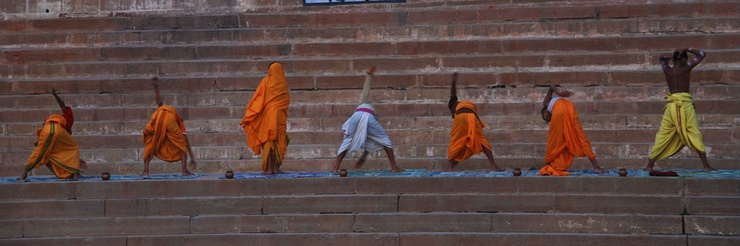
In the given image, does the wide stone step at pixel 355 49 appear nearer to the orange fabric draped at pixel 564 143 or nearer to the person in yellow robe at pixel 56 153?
the person in yellow robe at pixel 56 153

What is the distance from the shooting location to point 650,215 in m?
10.8

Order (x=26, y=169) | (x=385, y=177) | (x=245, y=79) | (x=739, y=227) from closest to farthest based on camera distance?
(x=739, y=227) → (x=385, y=177) → (x=26, y=169) → (x=245, y=79)

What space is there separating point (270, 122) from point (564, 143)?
3.06 m

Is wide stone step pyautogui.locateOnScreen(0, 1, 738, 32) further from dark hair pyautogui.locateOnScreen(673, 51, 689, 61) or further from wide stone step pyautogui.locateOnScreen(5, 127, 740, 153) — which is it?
dark hair pyautogui.locateOnScreen(673, 51, 689, 61)

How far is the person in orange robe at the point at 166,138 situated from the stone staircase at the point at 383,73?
902 millimetres

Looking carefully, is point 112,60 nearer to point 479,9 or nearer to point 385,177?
point 479,9

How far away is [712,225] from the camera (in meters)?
10.6

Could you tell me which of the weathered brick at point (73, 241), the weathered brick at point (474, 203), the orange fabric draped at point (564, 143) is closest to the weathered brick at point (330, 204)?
the weathered brick at point (474, 203)

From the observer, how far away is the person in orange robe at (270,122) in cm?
1299

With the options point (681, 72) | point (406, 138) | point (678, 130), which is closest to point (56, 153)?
point (406, 138)

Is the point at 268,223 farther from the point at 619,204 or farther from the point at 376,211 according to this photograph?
the point at 619,204

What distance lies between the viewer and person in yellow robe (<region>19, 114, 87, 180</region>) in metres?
13.0

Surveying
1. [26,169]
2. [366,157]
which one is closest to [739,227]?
[366,157]

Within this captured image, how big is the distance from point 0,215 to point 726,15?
9.69 m
